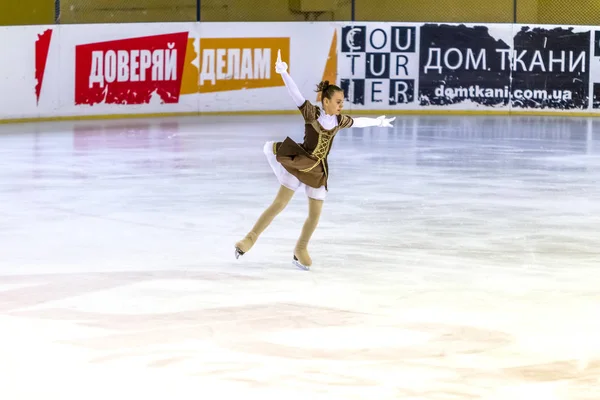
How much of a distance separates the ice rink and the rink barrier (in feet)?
19.1

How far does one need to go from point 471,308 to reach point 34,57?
1288 cm

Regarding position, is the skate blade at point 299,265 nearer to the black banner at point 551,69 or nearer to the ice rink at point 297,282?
the ice rink at point 297,282

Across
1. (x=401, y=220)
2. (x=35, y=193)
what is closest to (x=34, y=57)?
(x=35, y=193)

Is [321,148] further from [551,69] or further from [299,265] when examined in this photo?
[551,69]

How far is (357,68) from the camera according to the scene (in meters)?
21.7

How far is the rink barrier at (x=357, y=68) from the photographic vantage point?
19.9 metres

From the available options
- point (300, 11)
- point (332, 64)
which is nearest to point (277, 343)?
point (332, 64)

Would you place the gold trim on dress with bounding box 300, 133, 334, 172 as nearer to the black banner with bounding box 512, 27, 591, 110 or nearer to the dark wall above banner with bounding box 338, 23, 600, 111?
the dark wall above banner with bounding box 338, 23, 600, 111

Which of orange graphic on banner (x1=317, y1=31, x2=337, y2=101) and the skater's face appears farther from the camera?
orange graphic on banner (x1=317, y1=31, x2=337, y2=101)

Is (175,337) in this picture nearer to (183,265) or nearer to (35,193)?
(183,265)

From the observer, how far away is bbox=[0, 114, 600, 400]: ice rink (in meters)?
5.32

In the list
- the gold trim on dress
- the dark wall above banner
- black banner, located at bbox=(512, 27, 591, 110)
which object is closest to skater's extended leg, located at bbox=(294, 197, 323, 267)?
the gold trim on dress

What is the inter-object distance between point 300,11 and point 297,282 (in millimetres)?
18908

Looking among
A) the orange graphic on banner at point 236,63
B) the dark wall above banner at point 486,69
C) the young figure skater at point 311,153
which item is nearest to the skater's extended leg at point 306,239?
the young figure skater at point 311,153
